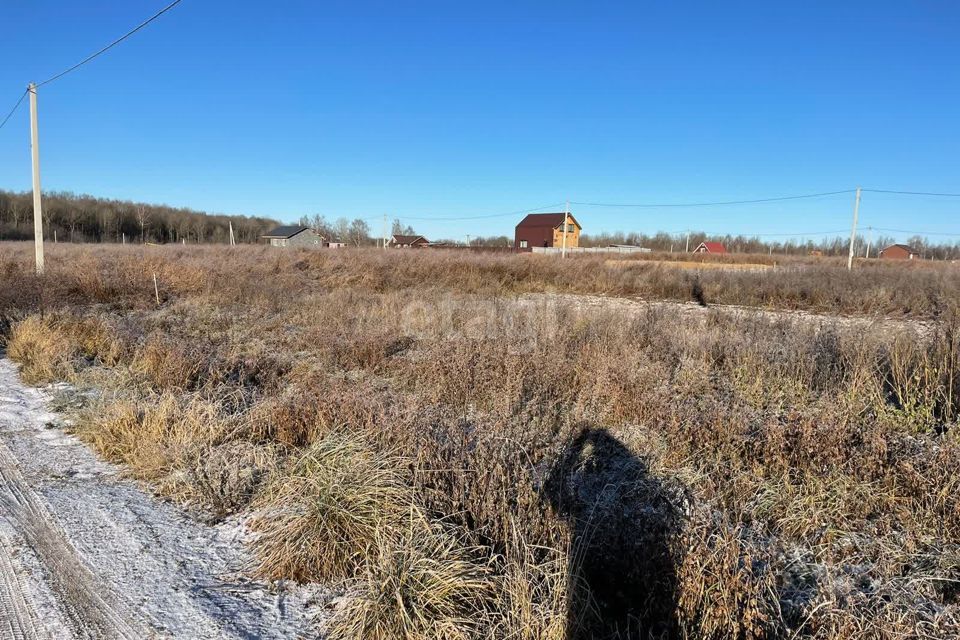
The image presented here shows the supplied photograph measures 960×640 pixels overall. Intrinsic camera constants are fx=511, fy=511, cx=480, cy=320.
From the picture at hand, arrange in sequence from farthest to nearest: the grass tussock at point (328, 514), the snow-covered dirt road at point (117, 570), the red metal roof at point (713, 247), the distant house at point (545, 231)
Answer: the red metal roof at point (713, 247) → the distant house at point (545, 231) → the grass tussock at point (328, 514) → the snow-covered dirt road at point (117, 570)

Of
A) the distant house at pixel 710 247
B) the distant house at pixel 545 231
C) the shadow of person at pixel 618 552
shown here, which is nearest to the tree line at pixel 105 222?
the distant house at pixel 545 231

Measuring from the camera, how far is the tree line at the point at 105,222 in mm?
59844

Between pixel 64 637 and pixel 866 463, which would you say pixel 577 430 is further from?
pixel 64 637

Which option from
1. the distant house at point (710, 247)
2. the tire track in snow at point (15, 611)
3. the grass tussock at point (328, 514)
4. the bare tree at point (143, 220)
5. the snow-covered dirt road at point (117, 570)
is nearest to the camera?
the tire track in snow at point (15, 611)

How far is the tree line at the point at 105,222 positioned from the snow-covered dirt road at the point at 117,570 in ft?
217

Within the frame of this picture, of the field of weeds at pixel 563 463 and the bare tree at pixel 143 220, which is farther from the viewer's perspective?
the bare tree at pixel 143 220

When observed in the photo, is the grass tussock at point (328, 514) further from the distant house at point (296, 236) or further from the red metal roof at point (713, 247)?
the red metal roof at point (713, 247)

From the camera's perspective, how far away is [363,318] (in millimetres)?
10203

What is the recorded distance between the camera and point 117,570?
271 cm

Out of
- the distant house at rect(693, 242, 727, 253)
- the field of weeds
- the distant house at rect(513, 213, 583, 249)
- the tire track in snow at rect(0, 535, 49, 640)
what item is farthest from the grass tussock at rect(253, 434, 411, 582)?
the distant house at rect(693, 242, 727, 253)

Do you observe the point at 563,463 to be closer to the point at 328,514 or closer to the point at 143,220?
the point at 328,514

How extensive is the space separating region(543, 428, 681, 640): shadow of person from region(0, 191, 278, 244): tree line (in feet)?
Result: 224

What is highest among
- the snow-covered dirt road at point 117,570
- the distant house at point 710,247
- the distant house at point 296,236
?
the distant house at point 710,247

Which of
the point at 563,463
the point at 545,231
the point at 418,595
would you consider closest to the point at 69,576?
the point at 418,595
